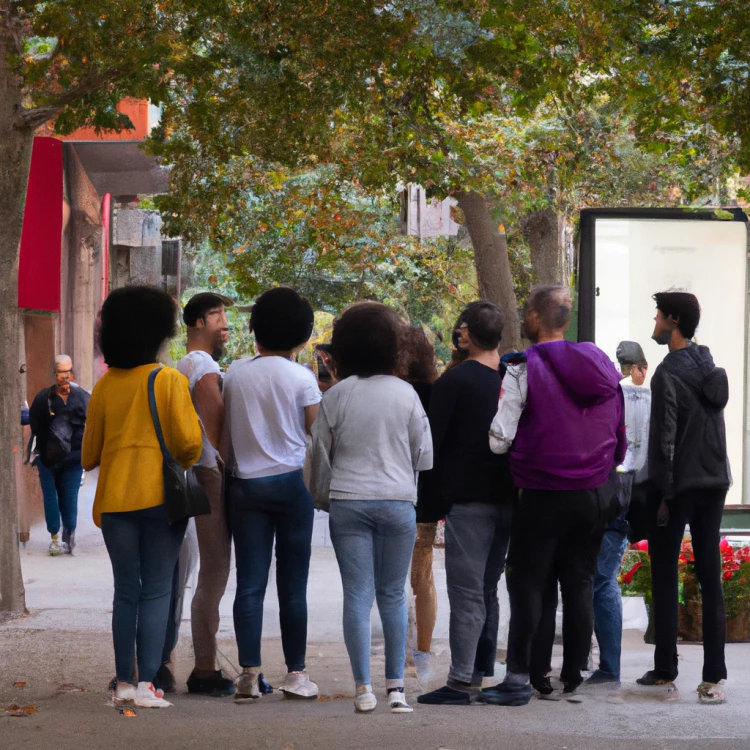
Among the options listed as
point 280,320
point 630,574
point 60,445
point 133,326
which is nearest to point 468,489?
point 280,320

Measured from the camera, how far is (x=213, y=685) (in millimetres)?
6203

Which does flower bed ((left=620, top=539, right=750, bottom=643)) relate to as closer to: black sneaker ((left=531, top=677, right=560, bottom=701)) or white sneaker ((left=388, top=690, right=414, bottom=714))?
black sneaker ((left=531, top=677, right=560, bottom=701))

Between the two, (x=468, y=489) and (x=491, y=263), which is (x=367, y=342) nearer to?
(x=468, y=489)

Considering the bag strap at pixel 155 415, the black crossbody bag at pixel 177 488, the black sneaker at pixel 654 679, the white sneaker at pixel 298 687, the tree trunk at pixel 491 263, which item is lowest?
the black sneaker at pixel 654 679

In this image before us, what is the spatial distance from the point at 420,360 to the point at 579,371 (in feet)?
3.28

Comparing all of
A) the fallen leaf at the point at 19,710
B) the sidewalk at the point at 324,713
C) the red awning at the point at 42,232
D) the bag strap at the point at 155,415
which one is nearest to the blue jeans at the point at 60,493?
the red awning at the point at 42,232

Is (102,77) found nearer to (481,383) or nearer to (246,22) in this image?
(246,22)

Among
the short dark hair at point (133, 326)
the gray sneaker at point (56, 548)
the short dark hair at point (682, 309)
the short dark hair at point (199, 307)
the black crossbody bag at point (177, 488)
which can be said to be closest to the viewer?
the black crossbody bag at point (177, 488)

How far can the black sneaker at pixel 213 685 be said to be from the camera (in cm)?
620

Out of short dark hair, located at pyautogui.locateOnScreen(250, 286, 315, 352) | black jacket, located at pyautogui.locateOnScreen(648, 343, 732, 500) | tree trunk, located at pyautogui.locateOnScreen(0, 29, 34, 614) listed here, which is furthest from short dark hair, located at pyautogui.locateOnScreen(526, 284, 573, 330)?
tree trunk, located at pyautogui.locateOnScreen(0, 29, 34, 614)

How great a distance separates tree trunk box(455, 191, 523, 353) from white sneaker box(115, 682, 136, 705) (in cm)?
712

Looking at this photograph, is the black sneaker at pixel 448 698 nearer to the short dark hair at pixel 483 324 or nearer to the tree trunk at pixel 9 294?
the short dark hair at pixel 483 324

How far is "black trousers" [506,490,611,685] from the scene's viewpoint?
234 inches

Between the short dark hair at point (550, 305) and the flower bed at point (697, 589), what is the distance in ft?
8.35
